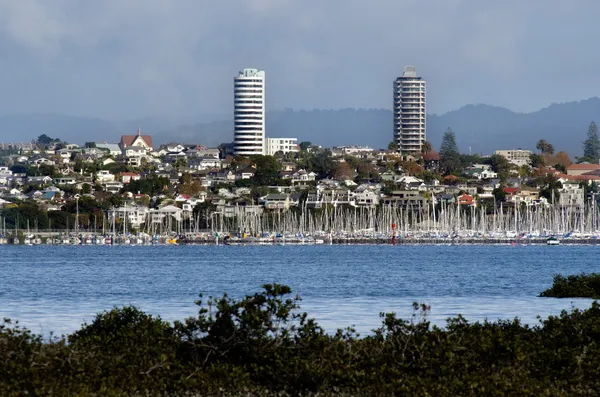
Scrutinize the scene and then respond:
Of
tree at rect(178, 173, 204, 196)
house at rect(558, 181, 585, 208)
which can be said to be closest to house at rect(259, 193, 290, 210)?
tree at rect(178, 173, 204, 196)

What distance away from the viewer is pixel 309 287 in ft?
146

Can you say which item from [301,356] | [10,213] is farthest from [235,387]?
[10,213]

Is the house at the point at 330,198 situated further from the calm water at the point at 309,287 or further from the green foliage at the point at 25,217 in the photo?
the calm water at the point at 309,287

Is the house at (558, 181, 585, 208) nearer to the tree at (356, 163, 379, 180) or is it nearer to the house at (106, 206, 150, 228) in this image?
the tree at (356, 163, 379, 180)

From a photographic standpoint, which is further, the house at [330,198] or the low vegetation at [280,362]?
the house at [330,198]

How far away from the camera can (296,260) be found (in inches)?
3078

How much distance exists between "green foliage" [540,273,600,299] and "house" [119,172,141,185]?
14435 cm

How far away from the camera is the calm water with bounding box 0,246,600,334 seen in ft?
99.1

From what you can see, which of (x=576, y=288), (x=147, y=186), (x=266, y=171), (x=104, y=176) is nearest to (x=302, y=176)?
(x=266, y=171)

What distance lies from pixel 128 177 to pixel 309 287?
14244cm

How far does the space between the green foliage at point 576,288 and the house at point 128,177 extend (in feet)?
474

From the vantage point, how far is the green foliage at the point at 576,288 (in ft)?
112

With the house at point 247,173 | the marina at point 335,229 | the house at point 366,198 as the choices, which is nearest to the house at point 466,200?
the marina at point 335,229

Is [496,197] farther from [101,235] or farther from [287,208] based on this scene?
[101,235]
